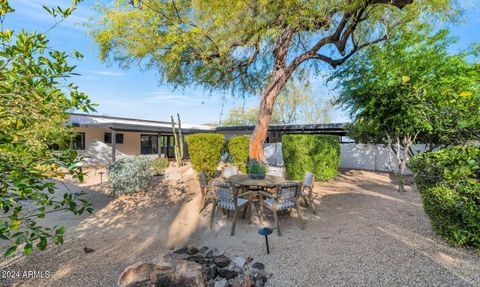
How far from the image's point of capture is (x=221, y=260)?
3293 millimetres

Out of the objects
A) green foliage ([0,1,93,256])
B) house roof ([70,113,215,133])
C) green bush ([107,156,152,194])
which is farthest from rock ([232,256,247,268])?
house roof ([70,113,215,133])

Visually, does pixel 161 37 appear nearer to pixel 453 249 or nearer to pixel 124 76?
pixel 124 76

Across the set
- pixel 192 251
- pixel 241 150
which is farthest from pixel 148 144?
pixel 192 251

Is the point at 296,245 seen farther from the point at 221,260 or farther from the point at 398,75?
the point at 398,75

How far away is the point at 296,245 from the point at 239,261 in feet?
3.60

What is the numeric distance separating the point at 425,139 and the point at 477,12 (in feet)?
12.5

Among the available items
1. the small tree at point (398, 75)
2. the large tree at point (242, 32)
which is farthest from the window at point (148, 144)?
the small tree at point (398, 75)

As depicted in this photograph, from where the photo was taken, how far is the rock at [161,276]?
8.04 feet

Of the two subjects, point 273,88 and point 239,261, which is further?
point 273,88

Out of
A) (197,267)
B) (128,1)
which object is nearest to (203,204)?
(197,267)

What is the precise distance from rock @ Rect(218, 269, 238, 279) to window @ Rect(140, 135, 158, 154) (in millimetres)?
15741

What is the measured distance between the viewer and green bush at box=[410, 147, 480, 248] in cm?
300

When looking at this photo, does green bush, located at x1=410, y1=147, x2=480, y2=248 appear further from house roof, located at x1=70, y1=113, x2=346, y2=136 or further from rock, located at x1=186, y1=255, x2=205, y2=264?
house roof, located at x1=70, y1=113, x2=346, y2=136

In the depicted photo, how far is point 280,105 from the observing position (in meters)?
25.8
